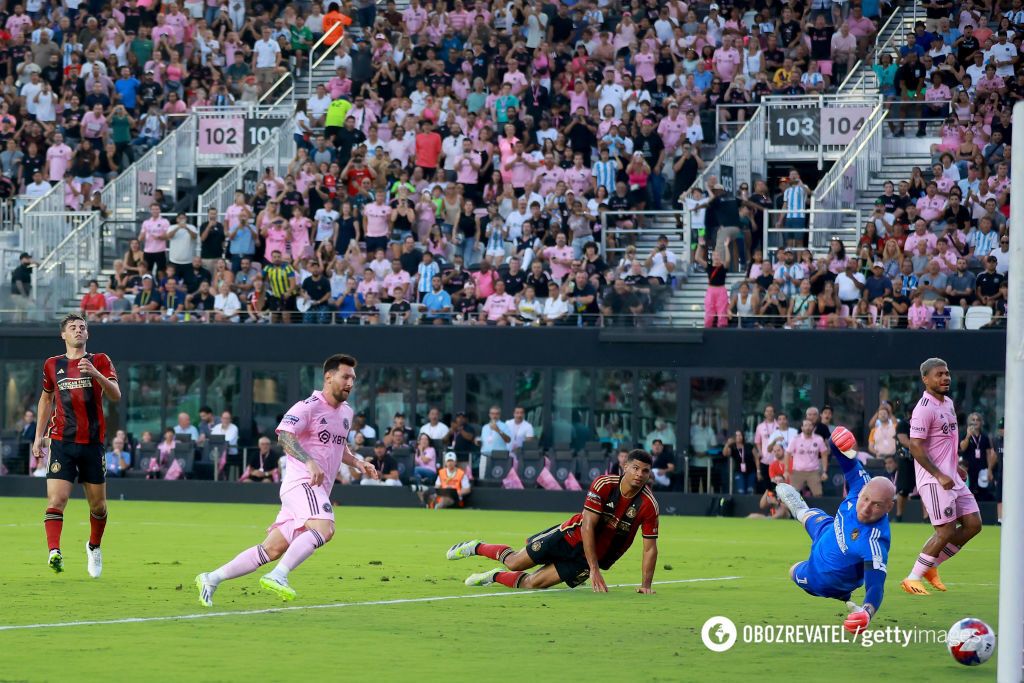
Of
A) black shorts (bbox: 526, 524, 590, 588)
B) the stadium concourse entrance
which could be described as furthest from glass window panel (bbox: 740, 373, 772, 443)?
black shorts (bbox: 526, 524, 590, 588)

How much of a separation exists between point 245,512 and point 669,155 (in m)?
10.4

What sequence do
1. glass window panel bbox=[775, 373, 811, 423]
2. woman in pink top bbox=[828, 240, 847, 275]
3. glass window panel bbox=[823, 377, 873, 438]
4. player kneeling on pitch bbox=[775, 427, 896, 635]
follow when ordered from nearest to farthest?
player kneeling on pitch bbox=[775, 427, 896, 635], woman in pink top bbox=[828, 240, 847, 275], glass window panel bbox=[823, 377, 873, 438], glass window panel bbox=[775, 373, 811, 423]

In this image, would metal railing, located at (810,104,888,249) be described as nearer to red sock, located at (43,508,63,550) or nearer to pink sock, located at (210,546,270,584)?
red sock, located at (43,508,63,550)

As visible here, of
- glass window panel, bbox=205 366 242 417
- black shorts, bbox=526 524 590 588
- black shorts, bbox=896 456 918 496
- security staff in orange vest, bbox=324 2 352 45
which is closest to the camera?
black shorts, bbox=526 524 590 588

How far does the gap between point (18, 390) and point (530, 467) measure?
1013 centimetres

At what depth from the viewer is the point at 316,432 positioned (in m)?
12.6

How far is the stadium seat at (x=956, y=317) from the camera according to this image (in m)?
27.3

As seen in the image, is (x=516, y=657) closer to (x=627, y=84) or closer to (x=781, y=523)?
(x=781, y=523)

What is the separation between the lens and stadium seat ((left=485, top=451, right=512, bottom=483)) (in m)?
29.3

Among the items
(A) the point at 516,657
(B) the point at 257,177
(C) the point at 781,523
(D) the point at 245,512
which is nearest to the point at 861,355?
(C) the point at 781,523

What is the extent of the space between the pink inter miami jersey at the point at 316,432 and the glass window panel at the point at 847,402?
56.4ft

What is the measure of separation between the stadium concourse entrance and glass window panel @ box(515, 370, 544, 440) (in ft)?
0.08

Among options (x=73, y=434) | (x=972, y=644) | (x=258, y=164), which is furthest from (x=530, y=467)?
(x=972, y=644)

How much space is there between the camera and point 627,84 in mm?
32719
